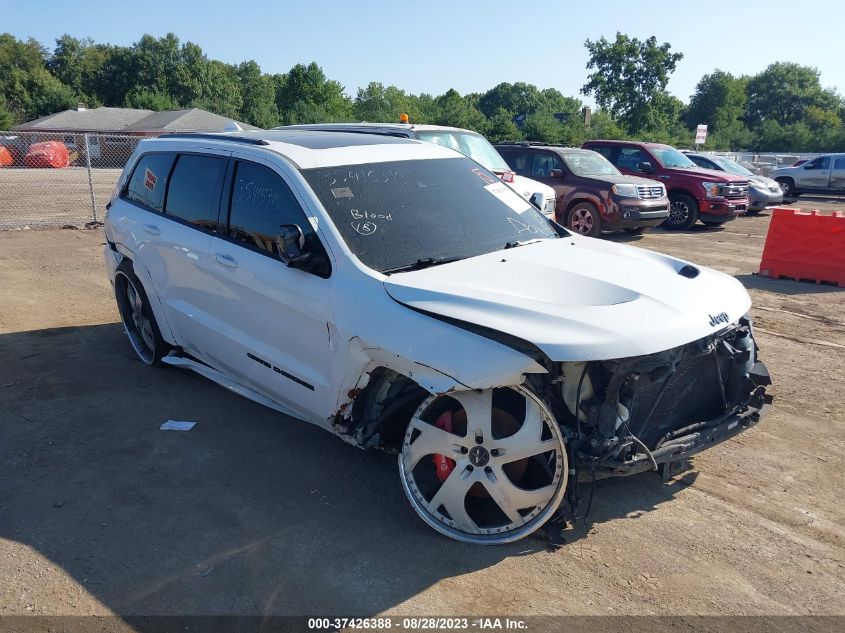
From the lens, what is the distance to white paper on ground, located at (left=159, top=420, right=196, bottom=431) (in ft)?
15.8

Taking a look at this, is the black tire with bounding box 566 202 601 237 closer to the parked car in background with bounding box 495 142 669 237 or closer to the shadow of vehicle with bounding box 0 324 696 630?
the parked car in background with bounding box 495 142 669 237

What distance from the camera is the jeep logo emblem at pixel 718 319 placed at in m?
3.55

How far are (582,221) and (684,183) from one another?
3.78 metres

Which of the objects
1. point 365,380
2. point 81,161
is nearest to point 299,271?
point 365,380

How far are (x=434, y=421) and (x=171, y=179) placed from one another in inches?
126

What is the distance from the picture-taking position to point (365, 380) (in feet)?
12.1

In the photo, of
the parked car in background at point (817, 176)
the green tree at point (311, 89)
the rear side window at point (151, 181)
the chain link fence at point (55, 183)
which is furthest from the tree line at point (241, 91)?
Result: the rear side window at point (151, 181)

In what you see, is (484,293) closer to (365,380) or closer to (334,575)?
(365,380)

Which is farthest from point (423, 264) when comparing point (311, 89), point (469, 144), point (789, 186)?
point (311, 89)

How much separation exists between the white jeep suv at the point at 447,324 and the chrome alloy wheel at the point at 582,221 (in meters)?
8.97

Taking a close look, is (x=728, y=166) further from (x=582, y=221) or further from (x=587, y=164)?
(x=582, y=221)

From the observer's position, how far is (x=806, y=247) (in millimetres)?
9969

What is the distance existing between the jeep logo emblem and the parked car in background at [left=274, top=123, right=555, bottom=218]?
6.65 meters

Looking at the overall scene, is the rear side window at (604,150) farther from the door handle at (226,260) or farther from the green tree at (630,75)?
the green tree at (630,75)
